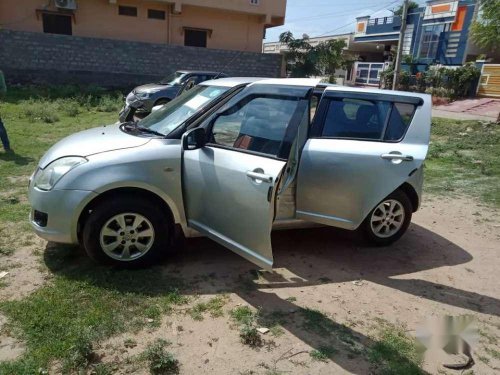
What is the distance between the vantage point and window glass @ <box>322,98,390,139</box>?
4.08 m

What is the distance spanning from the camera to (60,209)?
131 inches

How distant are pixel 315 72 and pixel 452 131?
42.9 ft

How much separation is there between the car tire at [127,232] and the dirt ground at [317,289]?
0.26m

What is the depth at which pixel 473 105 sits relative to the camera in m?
20.8

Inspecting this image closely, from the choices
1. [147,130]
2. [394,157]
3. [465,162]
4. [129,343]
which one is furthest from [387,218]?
[465,162]

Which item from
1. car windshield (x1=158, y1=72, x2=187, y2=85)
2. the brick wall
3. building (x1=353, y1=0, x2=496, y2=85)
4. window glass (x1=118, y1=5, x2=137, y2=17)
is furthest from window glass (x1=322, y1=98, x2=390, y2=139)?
building (x1=353, y1=0, x2=496, y2=85)

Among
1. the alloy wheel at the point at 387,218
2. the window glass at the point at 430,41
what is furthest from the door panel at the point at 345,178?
the window glass at the point at 430,41

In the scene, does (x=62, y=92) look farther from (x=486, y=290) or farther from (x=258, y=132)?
(x=486, y=290)

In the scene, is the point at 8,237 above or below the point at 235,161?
below

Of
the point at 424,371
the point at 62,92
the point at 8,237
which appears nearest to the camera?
the point at 424,371

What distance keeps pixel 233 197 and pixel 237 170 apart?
221 millimetres

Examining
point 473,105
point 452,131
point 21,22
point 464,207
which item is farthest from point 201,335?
point 473,105

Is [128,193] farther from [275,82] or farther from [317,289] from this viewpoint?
[317,289]

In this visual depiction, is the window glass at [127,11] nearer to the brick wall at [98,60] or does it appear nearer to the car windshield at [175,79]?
the brick wall at [98,60]
